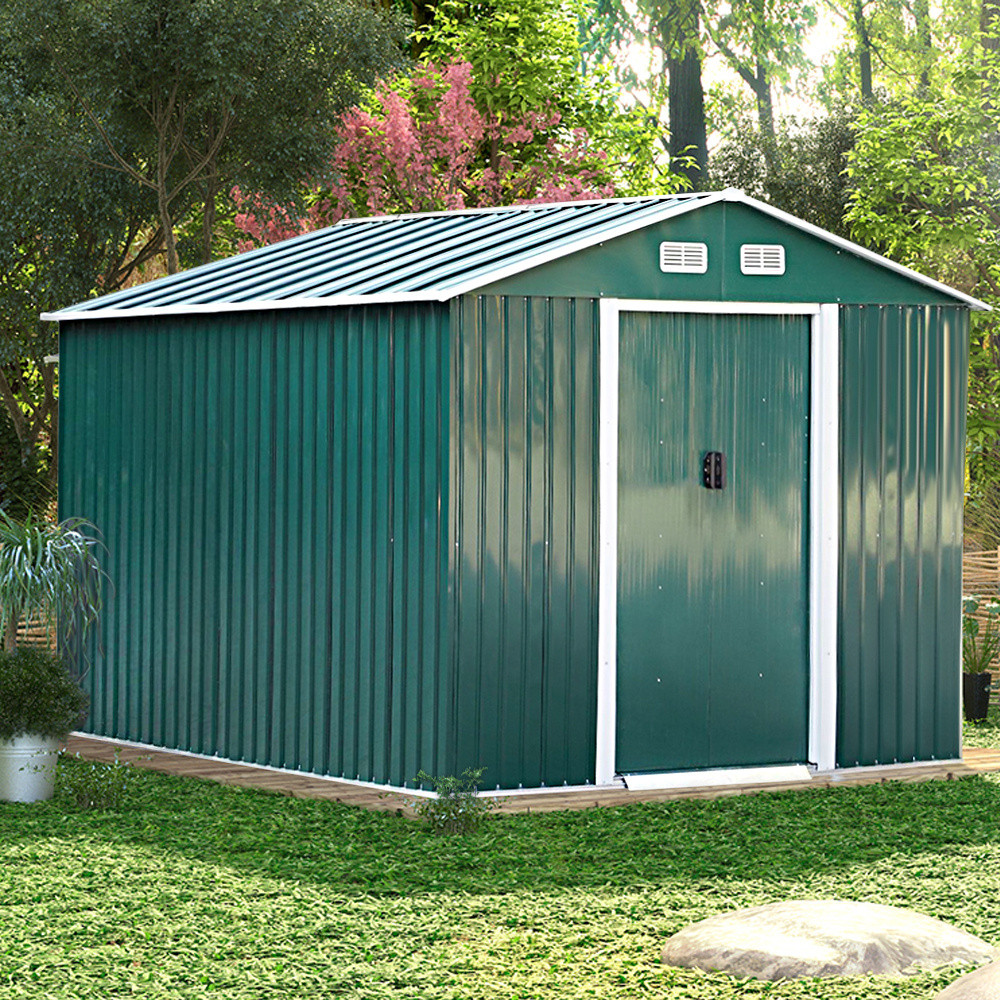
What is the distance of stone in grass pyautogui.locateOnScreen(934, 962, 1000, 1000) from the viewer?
181 inches

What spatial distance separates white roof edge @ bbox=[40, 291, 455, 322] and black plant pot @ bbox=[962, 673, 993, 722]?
16.7 feet

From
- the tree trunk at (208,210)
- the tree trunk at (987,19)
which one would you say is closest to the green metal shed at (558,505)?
the tree trunk at (208,210)

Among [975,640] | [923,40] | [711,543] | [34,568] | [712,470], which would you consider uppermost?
[923,40]

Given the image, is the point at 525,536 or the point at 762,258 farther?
the point at 762,258

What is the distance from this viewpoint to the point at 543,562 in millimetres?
8133

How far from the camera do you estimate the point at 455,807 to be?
7.30 metres

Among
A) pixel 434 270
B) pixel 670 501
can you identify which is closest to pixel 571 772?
pixel 670 501

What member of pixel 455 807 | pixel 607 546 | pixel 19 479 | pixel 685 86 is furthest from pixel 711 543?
pixel 685 86

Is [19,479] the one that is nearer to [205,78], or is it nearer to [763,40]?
[205,78]

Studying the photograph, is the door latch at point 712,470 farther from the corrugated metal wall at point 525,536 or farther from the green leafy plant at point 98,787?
the green leafy plant at point 98,787

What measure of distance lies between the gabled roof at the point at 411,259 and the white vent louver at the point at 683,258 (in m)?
0.16

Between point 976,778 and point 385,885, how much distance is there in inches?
141

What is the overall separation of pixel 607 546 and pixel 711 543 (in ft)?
1.95

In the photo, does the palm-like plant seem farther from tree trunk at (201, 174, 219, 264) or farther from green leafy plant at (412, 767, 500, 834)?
tree trunk at (201, 174, 219, 264)
